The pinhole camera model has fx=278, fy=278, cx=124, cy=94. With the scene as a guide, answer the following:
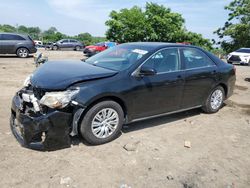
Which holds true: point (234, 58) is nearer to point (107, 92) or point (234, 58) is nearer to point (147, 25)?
point (147, 25)

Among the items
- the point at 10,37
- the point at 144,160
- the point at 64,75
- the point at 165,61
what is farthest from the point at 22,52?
the point at 144,160

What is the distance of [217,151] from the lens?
Answer: 4.43m

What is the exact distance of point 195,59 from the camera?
571 cm

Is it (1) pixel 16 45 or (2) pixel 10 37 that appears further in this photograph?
(1) pixel 16 45

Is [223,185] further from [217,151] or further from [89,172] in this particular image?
[89,172]

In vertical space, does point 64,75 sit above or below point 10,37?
below

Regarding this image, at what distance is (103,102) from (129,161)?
96 cm

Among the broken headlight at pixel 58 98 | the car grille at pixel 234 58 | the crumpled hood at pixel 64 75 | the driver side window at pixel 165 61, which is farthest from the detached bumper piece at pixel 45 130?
the car grille at pixel 234 58

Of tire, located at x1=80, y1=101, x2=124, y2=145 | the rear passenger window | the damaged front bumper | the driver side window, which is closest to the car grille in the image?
the rear passenger window

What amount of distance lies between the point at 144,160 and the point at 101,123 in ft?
2.85

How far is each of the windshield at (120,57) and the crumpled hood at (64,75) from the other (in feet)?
0.90

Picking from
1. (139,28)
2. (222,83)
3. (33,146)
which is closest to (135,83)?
(33,146)

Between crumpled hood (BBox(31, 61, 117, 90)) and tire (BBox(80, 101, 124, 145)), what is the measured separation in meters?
0.47

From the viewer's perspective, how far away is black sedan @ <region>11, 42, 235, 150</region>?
3865 mm
